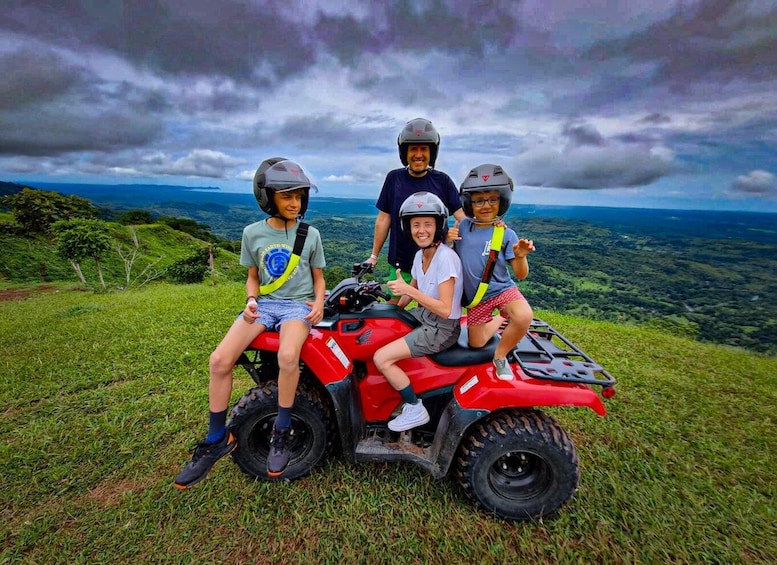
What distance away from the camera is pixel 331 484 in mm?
2689

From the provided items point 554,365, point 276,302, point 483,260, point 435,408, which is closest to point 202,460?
point 276,302

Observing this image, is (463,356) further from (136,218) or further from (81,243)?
(136,218)

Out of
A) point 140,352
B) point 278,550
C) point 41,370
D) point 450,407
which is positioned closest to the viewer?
point 278,550

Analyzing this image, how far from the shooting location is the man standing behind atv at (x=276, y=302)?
7.87ft

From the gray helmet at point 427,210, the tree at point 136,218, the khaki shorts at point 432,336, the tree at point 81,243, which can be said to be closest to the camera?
the gray helmet at point 427,210

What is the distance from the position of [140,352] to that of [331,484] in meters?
4.09

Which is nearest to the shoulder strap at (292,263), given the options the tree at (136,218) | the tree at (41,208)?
the tree at (41,208)

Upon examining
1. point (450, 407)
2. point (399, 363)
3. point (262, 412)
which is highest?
point (399, 363)

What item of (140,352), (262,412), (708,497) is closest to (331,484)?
(262,412)

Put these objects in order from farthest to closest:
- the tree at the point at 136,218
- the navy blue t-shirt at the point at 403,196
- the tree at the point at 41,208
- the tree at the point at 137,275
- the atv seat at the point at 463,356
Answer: the tree at the point at 136,218 → the tree at the point at 41,208 → the tree at the point at 137,275 → the navy blue t-shirt at the point at 403,196 → the atv seat at the point at 463,356

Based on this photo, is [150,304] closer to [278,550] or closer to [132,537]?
[132,537]

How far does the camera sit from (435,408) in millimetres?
2750

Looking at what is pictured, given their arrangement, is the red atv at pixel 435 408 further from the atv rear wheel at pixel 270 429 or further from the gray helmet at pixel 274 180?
the gray helmet at pixel 274 180

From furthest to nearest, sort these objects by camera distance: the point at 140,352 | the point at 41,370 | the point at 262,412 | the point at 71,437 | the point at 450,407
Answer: the point at 140,352, the point at 41,370, the point at 71,437, the point at 262,412, the point at 450,407
